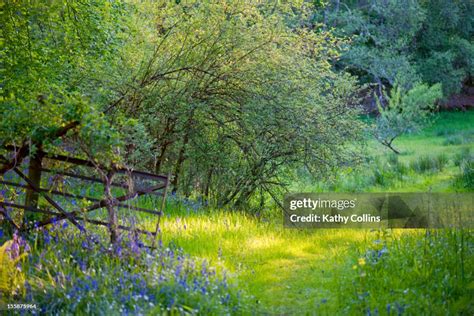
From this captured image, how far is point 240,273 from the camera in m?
6.14

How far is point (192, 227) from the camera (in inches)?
305

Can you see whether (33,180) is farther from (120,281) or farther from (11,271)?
(120,281)

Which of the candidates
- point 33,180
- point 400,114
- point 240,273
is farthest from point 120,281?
point 400,114

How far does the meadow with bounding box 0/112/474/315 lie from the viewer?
499cm

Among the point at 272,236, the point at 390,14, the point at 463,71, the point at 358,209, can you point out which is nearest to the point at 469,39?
the point at 463,71

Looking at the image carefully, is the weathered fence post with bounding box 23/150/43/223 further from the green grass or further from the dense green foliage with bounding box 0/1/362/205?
the dense green foliage with bounding box 0/1/362/205

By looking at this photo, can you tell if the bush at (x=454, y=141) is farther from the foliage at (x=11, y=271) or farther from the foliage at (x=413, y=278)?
the foliage at (x=11, y=271)

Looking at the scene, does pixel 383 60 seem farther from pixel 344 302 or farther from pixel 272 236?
pixel 344 302

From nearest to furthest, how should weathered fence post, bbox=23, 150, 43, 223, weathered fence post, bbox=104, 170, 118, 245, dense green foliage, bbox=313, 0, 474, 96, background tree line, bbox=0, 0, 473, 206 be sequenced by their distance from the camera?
weathered fence post, bbox=104, 170, 118, 245
weathered fence post, bbox=23, 150, 43, 223
background tree line, bbox=0, 0, 473, 206
dense green foliage, bbox=313, 0, 474, 96

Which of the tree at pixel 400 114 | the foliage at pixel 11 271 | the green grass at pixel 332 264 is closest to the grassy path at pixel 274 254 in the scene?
the green grass at pixel 332 264

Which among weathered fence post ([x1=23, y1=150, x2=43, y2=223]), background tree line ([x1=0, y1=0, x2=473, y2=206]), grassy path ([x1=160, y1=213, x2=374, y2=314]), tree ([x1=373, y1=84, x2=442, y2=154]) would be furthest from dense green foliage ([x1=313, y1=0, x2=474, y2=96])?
weathered fence post ([x1=23, y1=150, x2=43, y2=223])

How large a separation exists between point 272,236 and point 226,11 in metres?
3.51

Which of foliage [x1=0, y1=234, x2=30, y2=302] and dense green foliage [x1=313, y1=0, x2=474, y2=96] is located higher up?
dense green foliage [x1=313, y1=0, x2=474, y2=96]

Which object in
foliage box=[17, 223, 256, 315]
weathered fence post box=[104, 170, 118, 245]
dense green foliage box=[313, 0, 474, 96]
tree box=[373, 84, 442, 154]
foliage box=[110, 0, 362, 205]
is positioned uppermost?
dense green foliage box=[313, 0, 474, 96]
